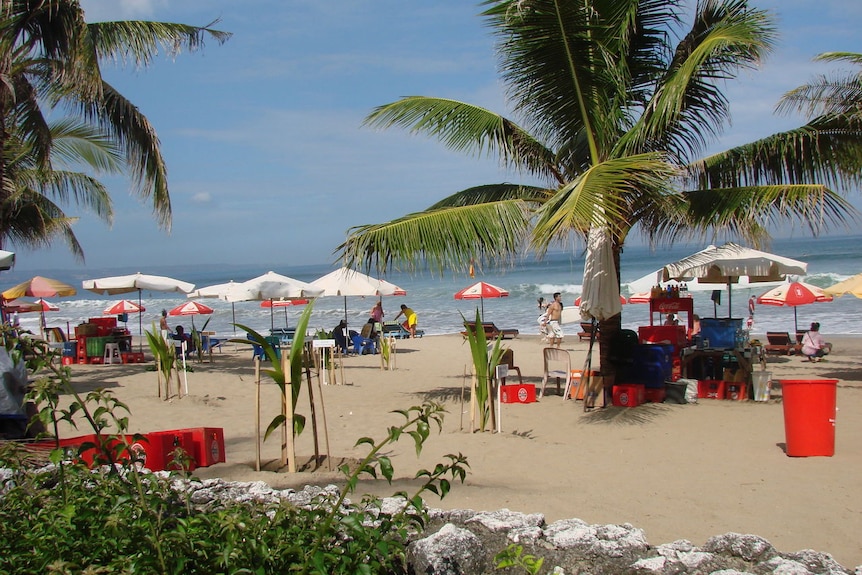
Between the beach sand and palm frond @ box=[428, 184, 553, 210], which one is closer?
the beach sand

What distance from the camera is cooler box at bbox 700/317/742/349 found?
10672 mm

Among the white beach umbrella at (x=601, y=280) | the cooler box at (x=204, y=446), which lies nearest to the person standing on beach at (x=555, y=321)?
the white beach umbrella at (x=601, y=280)

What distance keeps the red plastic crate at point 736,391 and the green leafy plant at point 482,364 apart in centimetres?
370

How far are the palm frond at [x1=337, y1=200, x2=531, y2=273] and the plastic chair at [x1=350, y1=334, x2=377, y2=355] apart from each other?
28.5 feet

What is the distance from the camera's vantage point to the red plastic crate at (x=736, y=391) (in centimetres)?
938

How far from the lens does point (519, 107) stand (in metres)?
9.30

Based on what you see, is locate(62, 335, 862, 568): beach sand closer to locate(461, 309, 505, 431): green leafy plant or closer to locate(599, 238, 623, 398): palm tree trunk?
locate(461, 309, 505, 431): green leafy plant

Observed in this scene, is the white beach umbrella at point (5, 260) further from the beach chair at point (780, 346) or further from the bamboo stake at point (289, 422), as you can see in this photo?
the beach chair at point (780, 346)

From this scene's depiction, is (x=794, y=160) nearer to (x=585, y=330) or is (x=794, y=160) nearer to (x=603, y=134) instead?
(x=603, y=134)

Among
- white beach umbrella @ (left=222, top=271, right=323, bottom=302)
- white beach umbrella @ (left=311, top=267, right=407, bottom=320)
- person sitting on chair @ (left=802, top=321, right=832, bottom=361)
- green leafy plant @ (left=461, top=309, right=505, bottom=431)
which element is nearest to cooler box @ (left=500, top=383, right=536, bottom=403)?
green leafy plant @ (left=461, top=309, right=505, bottom=431)

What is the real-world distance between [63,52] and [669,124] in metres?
7.88

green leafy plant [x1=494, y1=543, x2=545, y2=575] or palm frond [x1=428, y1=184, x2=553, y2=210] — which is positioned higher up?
palm frond [x1=428, y1=184, x2=553, y2=210]

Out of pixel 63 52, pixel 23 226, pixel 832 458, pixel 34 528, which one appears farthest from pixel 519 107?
pixel 23 226

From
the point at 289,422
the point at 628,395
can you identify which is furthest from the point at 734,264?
the point at 289,422
